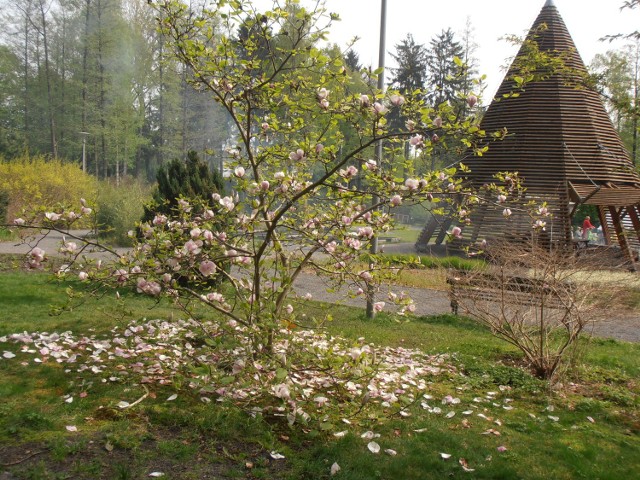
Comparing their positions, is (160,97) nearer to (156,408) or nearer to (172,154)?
(172,154)

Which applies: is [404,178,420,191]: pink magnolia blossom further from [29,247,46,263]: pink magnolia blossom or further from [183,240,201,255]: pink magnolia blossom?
[29,247,46,263]: pink magnolia blossom

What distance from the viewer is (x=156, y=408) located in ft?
14.0

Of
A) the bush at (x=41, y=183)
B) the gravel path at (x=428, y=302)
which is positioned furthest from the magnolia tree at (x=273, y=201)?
the bush at (x=41, y=183)

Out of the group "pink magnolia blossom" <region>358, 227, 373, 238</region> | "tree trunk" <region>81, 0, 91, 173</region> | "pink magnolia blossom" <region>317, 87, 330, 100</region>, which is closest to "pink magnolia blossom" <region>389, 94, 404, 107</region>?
"pink magnolia blossom" <region>317, 87, 330, 100</region>

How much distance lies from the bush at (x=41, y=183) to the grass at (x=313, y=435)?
18.0 meters

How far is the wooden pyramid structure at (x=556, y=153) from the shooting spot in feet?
54.1

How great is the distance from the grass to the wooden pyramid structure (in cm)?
1134

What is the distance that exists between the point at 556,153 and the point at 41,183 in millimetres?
20895

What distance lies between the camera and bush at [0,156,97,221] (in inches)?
836

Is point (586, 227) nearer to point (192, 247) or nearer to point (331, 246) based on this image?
point (331, 246)

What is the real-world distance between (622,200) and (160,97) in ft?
110

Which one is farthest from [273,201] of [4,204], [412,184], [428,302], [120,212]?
[4,204]

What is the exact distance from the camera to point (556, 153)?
16.8 meters

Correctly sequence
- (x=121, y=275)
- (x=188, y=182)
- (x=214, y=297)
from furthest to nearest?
(x=188, y=182), (x=214, y=297), (x=121, y=275)
